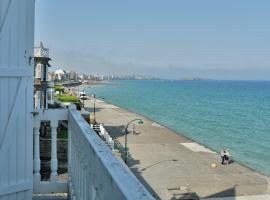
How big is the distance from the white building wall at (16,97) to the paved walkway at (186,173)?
51.8 feet

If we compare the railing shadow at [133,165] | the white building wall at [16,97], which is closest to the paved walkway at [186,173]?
the railing shadow at [133,165]

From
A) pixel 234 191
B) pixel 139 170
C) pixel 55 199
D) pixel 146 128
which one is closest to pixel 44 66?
pixel 139 170

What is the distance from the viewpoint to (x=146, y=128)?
50.0 m

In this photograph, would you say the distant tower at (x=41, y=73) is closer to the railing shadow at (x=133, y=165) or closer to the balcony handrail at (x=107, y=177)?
the railing shadow at (x=133, y=165)

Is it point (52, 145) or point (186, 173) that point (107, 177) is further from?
point (186, 173)

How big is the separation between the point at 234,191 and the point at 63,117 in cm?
1804

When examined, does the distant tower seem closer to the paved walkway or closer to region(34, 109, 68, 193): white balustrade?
the paved walkway

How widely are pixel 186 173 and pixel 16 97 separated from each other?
22.7m

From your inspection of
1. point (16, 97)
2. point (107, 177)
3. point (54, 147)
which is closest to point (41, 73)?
point (54, 147)

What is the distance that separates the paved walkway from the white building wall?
15.8 meters

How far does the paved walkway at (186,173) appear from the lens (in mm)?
21328

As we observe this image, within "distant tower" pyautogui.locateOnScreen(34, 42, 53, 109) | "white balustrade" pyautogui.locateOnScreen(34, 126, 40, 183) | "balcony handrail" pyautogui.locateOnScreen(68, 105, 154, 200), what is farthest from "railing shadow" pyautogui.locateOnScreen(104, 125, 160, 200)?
"balcony handrail" pyautogui.locateOnScreen(68, 105, 154, 200)

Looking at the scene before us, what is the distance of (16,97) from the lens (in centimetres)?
401

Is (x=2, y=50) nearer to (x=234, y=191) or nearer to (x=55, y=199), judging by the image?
(x=55, y=199)
